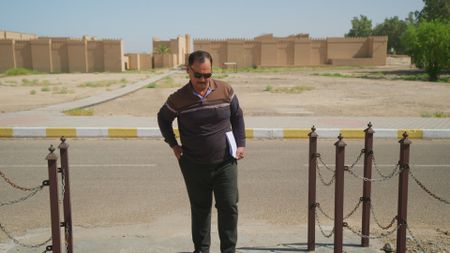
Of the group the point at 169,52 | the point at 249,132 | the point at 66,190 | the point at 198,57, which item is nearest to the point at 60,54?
the point at 169,52

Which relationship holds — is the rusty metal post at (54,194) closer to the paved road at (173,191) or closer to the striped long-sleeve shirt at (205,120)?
the striped long-sleeve shirt at (205,120)

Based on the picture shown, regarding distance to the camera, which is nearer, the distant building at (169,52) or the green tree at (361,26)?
the distant building at (169,52)

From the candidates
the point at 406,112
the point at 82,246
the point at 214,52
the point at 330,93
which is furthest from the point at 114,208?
the point at 214,52

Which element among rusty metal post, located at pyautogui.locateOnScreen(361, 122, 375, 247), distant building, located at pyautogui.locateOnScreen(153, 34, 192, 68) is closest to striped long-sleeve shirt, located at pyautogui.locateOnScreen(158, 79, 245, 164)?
rusty metal post, located at pyautogui.locateOnScreen(361, 122, 375, 247)

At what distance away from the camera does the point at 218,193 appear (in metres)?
3.76

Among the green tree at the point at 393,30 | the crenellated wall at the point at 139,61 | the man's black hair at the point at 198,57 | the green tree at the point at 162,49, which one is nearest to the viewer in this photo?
the man's black hair at the point at 198,57

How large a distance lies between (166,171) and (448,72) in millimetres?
41287

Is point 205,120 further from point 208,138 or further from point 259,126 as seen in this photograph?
point 259,126

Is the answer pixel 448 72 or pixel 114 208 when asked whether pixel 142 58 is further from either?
pixel 114 208

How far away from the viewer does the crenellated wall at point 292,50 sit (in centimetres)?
5634

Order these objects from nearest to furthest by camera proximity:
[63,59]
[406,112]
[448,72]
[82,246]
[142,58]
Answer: [82,246], [406,112], [448,72], [63,59], [142,58]

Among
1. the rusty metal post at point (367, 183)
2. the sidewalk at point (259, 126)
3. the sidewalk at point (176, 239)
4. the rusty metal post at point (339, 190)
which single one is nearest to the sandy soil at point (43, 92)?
the sidewalk at point (259, 126)

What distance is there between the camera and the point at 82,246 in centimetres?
454

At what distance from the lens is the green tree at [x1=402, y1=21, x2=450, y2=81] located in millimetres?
33656
